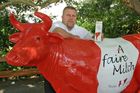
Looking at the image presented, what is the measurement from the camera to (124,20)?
33.0 feet

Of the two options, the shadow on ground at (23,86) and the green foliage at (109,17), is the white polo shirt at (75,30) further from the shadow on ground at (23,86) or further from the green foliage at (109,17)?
the green foliage at (109,17)

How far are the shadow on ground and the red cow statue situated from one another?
3.20 m

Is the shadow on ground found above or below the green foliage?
below

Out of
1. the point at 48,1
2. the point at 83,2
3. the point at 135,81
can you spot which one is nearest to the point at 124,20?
the point at 83,2

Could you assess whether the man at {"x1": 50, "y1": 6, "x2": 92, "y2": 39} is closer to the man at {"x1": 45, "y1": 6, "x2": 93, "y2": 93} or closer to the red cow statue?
the man at {"x1": 45, "y1": 6, "x2": 93, "y2": 93}

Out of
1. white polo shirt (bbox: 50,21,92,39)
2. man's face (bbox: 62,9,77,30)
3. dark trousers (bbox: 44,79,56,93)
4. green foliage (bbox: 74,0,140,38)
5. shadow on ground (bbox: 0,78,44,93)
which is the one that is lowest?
shadow on ground (bbox: 0,78,44,93)

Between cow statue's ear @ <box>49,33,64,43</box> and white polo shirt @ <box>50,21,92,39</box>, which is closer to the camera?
cow statue's ear @ <box>49,33,64,43</box>

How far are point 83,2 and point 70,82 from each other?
6.16m

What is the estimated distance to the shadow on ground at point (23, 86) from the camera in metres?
7.68

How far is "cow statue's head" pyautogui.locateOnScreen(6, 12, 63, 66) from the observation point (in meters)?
3.96

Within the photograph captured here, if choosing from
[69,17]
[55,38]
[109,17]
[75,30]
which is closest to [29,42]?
[55,38]

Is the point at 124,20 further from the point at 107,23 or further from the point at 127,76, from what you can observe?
the point at 127,76

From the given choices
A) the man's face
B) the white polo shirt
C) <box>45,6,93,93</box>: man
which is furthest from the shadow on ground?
the man's face

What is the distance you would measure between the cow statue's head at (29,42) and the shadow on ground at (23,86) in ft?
11.6
